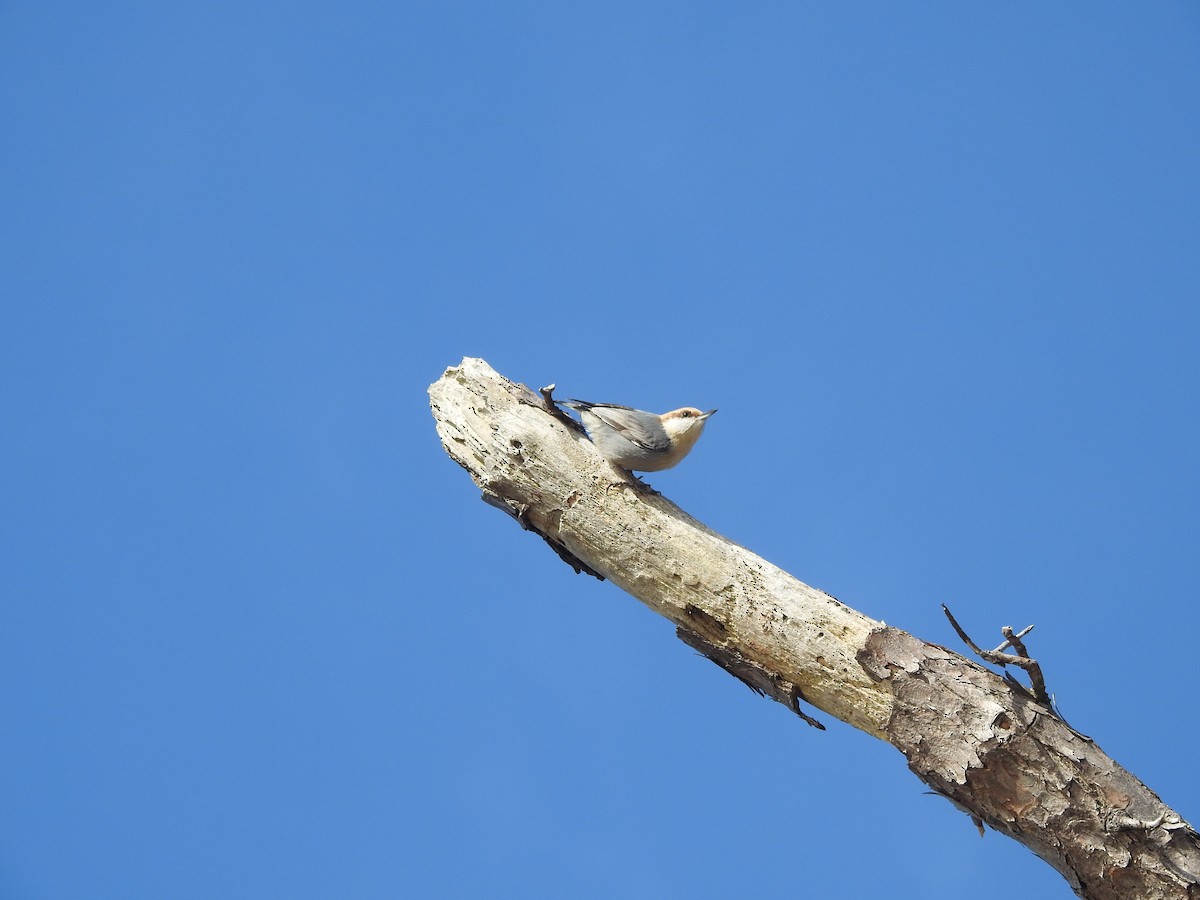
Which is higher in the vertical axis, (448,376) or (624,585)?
(448,376)

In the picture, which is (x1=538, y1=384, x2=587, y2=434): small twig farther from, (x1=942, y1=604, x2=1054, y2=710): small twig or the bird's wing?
(x1=942, y1=604, x2=1054, y2=710): small twig

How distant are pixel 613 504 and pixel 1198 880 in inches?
137

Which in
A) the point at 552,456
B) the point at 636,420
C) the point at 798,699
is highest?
the point at 636,420

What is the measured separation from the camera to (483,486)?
6238 millimetres

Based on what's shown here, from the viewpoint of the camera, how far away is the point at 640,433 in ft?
19.6

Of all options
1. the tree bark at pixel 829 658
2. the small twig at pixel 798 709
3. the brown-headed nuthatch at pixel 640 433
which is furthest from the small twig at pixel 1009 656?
the brown-headed nuthatch at pixel 640 433

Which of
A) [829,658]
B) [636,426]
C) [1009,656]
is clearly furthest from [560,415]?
[1009,656]

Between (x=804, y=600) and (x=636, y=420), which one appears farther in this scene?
(x=636, y=420)

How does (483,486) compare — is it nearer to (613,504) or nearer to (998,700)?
Result: (613,504)

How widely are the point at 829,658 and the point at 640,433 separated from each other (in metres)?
1.66

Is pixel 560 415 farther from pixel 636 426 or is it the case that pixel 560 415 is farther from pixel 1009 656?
pixel 1009 656

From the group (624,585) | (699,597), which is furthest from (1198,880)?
(624,585)

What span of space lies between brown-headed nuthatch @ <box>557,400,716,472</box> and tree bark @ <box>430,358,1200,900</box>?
0.41 ft

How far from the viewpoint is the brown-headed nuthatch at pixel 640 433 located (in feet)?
19.6
